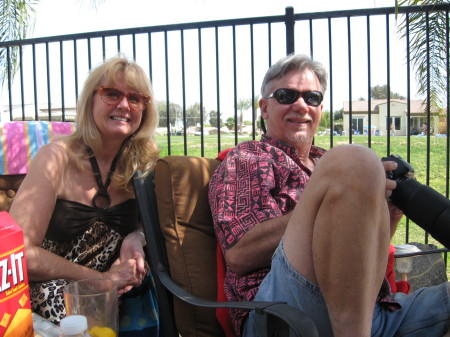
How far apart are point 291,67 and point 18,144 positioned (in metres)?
1.71

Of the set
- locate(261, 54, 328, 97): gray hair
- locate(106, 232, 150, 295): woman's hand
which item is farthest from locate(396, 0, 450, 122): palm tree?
locate(106, 232, 150, 295): woman's hand

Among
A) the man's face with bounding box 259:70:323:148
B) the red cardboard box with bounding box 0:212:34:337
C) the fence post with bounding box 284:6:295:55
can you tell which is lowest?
the red cardboard box with bounding box 0:212:34:337

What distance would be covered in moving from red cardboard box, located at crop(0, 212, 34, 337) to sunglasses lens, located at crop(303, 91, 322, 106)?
1681mm

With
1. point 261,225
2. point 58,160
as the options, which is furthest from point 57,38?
point 261,225

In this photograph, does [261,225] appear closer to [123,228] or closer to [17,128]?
[123,228]

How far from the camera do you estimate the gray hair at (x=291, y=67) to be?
2.30 metres

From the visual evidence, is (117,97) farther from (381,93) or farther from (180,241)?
(381,93)

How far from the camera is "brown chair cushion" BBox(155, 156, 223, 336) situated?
1.81 m

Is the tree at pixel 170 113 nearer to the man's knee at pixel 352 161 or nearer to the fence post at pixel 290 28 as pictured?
the fence post at pixel 290 28

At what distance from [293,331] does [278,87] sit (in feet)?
4.72

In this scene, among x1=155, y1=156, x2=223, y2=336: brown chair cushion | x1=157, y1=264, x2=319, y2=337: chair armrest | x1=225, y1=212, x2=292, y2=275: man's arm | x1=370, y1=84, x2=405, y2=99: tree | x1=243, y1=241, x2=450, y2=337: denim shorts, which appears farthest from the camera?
x1=370, y1=84, x2=405, y2=99: tree

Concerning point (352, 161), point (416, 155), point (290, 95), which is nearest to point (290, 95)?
point (290, 95)

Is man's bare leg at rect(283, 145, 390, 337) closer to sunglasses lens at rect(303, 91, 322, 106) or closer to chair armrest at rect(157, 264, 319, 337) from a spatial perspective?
chair armrest at rect(157, 264, 319, 337)

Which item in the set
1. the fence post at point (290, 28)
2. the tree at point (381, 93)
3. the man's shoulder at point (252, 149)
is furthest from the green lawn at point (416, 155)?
the man's shoulder at point (252, 149)
